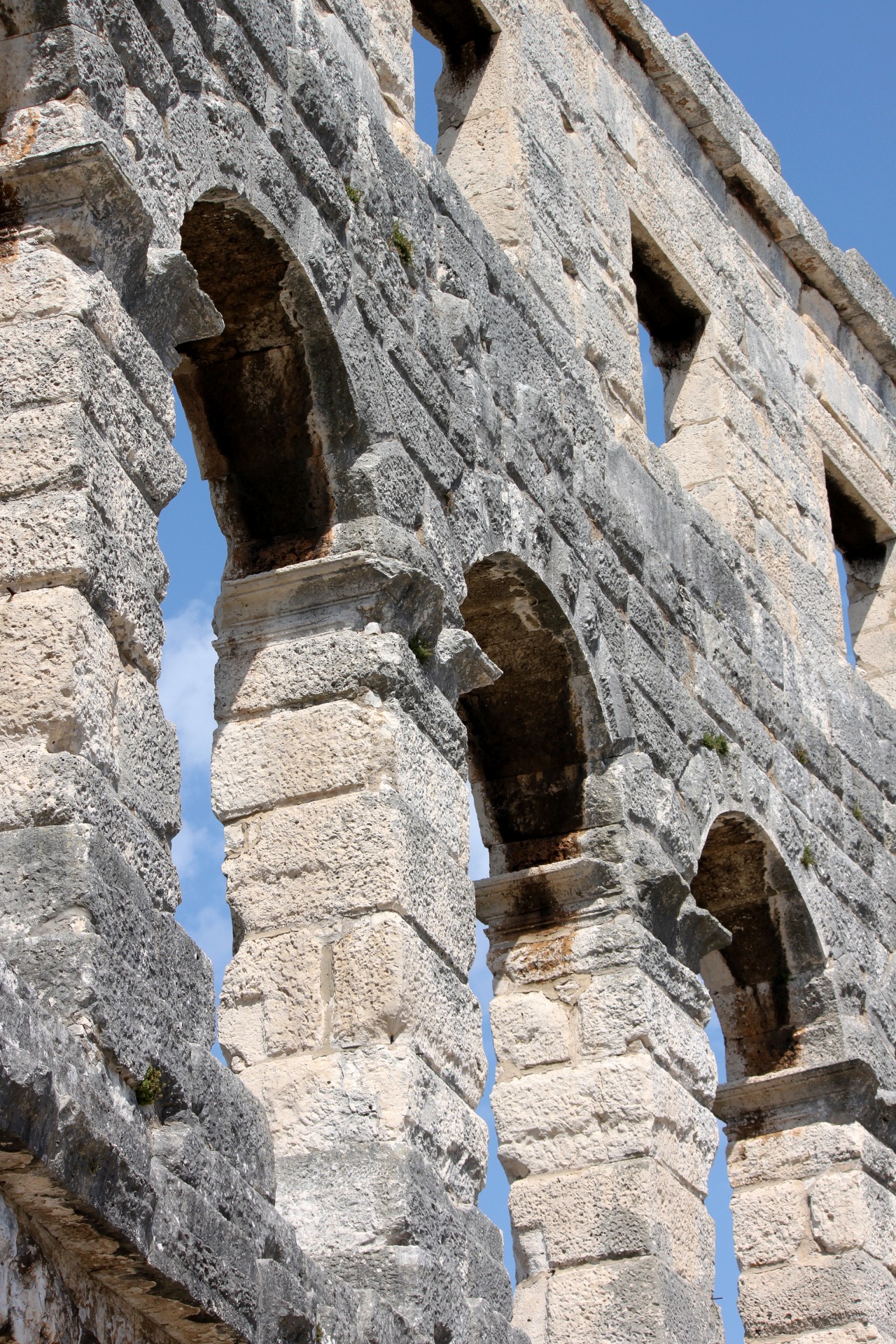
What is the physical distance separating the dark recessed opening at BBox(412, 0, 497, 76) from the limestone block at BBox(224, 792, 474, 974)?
3.91 m

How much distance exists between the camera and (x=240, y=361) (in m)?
5.44

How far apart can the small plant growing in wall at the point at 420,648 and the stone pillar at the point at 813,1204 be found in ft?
11.0

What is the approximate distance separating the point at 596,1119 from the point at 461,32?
435 cm

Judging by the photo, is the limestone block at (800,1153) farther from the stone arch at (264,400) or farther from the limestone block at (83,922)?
the limestone block at (83,922)

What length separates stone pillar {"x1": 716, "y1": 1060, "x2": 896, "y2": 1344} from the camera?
24.2ft

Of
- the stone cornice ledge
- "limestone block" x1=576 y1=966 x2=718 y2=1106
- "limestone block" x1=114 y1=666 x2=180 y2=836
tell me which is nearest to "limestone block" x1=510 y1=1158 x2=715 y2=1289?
"limestone block" x1=576 y1=966 x2=718 y2=1106

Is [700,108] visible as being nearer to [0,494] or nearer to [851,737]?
[851,737]

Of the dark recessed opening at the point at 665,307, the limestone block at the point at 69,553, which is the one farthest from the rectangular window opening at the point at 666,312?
the limestone block at the point at 69,553

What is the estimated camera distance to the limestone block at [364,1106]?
4.54 metres

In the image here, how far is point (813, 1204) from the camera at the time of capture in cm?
767

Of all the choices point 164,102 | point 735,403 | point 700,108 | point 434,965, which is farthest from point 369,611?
point 700,108

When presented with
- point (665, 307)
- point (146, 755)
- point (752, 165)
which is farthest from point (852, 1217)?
point (752, 165)

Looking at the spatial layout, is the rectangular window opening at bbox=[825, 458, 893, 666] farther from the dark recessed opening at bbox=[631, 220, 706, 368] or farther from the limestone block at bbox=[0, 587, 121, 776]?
the limestone block at bbox=[0, 587, 121, 776]

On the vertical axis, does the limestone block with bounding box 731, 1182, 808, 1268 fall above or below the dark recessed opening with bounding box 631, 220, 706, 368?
below
